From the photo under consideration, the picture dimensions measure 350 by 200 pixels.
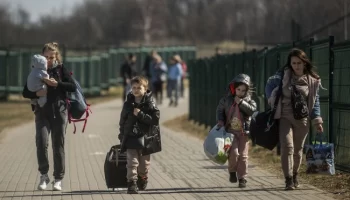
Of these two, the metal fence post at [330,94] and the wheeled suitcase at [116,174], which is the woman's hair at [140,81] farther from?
the metal fence post at [330,94]

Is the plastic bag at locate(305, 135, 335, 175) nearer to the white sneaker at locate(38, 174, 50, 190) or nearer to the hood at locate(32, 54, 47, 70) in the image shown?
the white sneaker at locate(38, 174, 50, 190)

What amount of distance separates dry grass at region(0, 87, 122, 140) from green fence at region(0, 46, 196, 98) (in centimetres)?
44

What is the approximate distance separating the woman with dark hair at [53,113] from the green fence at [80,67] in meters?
24.7

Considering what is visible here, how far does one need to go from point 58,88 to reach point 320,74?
357 centimetres

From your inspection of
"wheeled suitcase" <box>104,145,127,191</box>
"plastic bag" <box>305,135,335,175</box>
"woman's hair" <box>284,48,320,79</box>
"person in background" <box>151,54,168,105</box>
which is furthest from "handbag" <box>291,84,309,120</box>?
"person in background" <box>151,54,168,105</box>

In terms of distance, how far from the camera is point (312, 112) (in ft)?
38.6

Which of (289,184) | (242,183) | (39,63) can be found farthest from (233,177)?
(39,63)

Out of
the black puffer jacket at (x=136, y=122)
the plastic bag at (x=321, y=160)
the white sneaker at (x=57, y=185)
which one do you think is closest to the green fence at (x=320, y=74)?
the plastic bag at (x=321, y=160)

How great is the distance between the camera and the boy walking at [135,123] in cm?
1169

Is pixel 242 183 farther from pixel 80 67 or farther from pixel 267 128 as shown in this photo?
pixel 80 67

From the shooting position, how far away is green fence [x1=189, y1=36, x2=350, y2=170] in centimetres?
1222

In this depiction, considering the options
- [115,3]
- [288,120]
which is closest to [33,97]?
[288,120]

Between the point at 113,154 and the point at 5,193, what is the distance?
134 centimetres

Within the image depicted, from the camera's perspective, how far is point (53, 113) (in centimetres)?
1210
